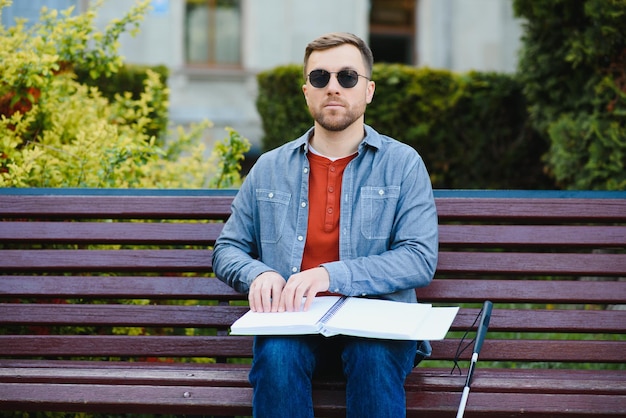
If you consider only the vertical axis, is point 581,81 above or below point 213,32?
below

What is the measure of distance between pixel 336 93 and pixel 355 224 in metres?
0.47

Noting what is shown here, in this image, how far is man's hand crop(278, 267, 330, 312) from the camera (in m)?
2.72

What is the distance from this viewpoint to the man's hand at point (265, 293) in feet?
9.03

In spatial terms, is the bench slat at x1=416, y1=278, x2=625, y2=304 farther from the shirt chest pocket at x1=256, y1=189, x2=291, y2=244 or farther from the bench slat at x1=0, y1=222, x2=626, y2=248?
the shirt chest pocket at x1=256, y1=189, x2=291, y2=244

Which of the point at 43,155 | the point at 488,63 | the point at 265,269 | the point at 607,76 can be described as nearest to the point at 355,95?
the point at 265,269

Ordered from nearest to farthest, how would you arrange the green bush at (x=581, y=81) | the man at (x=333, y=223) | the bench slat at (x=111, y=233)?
the man at (x=333, y=223) < the bench slat at (x=111, y=233) < the green bush at (x=581, y=81)

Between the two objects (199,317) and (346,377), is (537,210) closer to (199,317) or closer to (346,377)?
(346,377)

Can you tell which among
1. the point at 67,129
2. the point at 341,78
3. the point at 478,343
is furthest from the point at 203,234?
the point at 67,129

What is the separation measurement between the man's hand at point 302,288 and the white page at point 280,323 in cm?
3

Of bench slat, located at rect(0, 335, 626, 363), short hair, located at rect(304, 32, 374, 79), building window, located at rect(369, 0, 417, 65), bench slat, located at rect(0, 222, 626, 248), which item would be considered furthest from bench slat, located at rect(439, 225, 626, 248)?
building window, located at rect(369, 0, 417, 65)

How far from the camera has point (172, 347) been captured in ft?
11.1

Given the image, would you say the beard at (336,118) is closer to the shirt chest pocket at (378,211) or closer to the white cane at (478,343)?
the shirt chest pocket at (378,211)

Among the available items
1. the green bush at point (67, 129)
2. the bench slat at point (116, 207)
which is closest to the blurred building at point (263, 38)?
the green bush at point (67, 129)

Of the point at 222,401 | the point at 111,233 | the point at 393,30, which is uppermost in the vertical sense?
the point at 393,30
